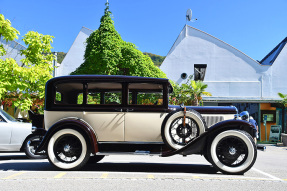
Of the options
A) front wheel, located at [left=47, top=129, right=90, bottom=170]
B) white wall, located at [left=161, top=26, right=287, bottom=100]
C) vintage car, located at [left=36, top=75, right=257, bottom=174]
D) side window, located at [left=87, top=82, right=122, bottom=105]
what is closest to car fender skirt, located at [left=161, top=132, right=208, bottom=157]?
vintage car, located at [left=36, top=75, right=257, bottom=174]

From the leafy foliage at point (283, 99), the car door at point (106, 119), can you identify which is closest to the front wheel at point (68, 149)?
the car door at point (106, 119)

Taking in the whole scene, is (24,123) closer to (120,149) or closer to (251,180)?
(120,149)

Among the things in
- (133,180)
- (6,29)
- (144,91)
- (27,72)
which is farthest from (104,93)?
(6,29)

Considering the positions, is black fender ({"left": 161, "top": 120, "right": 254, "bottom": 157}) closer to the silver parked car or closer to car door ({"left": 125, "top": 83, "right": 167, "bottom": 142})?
car door ({"left": 125, "top": 83, "right": 167, "bottom": 142})

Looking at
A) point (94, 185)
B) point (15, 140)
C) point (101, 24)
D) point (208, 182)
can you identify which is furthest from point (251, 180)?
point (101, 24)

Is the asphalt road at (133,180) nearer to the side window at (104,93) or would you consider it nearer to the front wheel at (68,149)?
the front wheel at (68,149)

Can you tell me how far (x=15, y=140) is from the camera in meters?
9.29

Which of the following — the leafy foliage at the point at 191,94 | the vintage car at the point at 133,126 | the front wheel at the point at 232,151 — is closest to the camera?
the front wheel at the point at 232,151

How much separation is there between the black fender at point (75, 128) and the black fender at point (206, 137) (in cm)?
143

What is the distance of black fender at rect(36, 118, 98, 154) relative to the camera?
6508mm

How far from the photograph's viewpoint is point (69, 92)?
7.11 meters

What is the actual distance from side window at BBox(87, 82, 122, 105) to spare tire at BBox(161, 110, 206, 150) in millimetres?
1165

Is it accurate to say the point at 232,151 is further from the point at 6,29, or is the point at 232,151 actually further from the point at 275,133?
the point at 275,133

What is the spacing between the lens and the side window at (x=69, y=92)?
7011 mm
